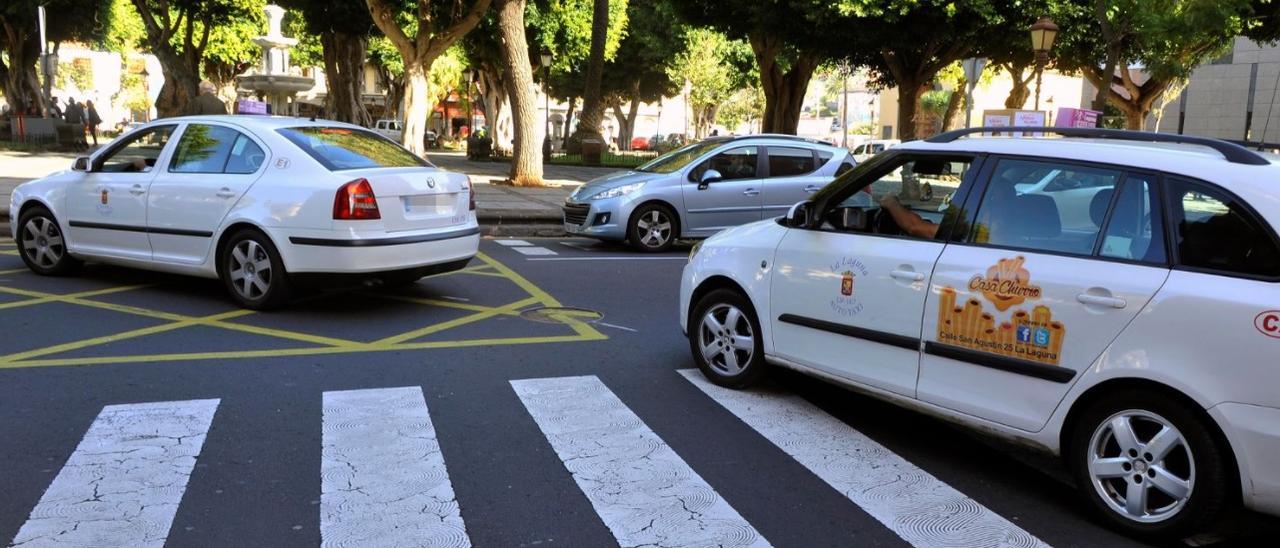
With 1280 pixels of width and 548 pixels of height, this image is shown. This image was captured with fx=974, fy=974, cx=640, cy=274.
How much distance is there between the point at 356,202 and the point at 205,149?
170 centimetres

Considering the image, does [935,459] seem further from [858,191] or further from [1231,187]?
[1231,187]

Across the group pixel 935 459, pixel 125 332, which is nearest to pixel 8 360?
pixel 125 332

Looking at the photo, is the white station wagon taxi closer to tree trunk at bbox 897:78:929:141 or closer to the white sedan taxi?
the white sedan taxi

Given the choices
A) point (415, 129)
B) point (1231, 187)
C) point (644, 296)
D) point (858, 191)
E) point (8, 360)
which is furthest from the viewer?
point (415, 129)

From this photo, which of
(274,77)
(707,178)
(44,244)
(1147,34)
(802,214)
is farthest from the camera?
(274,77)

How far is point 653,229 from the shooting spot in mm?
12328

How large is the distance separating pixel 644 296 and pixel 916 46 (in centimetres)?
1623

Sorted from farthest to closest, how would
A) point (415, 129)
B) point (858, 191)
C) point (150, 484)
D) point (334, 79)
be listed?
point (334, 79)
point (415, 129)
point (858, 191)
point (150, 484)

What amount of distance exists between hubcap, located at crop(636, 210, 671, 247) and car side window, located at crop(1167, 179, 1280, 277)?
8611 millimetres

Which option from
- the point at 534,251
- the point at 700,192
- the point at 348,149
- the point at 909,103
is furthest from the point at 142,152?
the point at 909,103

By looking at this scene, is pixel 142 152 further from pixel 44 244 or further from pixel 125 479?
pixel 125 479

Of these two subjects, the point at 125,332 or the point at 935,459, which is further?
the point at 125,332

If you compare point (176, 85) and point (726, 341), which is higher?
point (176, 85)

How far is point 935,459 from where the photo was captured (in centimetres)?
479
